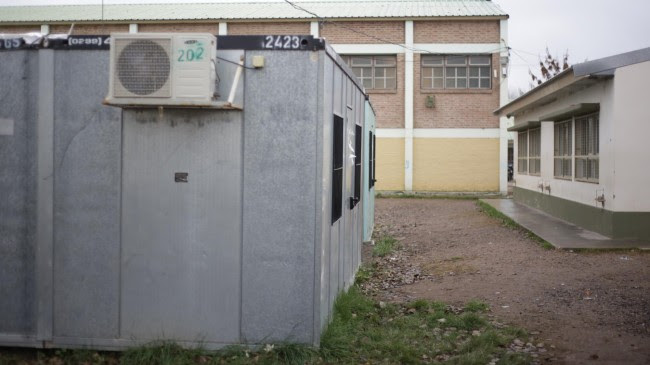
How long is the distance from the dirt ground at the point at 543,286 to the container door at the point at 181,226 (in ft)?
9.46

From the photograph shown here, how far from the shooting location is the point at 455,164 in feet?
93.8

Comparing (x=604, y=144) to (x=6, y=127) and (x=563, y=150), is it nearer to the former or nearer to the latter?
(x=563, y=150)

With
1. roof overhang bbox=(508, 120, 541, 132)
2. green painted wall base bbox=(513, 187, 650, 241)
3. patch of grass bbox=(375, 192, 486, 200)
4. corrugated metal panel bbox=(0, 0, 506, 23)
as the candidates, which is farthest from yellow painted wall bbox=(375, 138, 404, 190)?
green painted wall base bbox=(513, 187, 650, 241)

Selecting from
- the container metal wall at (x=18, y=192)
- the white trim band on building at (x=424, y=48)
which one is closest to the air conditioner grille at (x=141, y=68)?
the container metal wall at (x=18, y=192)

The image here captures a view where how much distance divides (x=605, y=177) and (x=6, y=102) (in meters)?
10.4

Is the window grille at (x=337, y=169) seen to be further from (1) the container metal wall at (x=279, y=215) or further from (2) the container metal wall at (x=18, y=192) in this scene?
(2) the container metal wall at (x=18, y=192)

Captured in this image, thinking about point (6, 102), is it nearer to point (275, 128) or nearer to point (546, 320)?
point (275, 128)

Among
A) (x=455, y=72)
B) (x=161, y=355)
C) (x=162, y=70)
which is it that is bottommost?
(x=161, y=355)

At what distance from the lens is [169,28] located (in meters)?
29.8

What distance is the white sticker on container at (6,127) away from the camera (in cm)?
534

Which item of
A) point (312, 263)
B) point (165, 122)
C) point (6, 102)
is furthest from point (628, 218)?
point (6, 102)

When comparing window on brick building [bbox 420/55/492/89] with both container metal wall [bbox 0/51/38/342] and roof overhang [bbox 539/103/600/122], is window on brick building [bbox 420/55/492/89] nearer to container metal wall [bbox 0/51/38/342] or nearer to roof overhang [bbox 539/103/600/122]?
roof overhang [bbox 539/103/600/122]

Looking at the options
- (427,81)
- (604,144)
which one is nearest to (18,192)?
(604,144)

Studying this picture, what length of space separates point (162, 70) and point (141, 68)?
0.51ft
